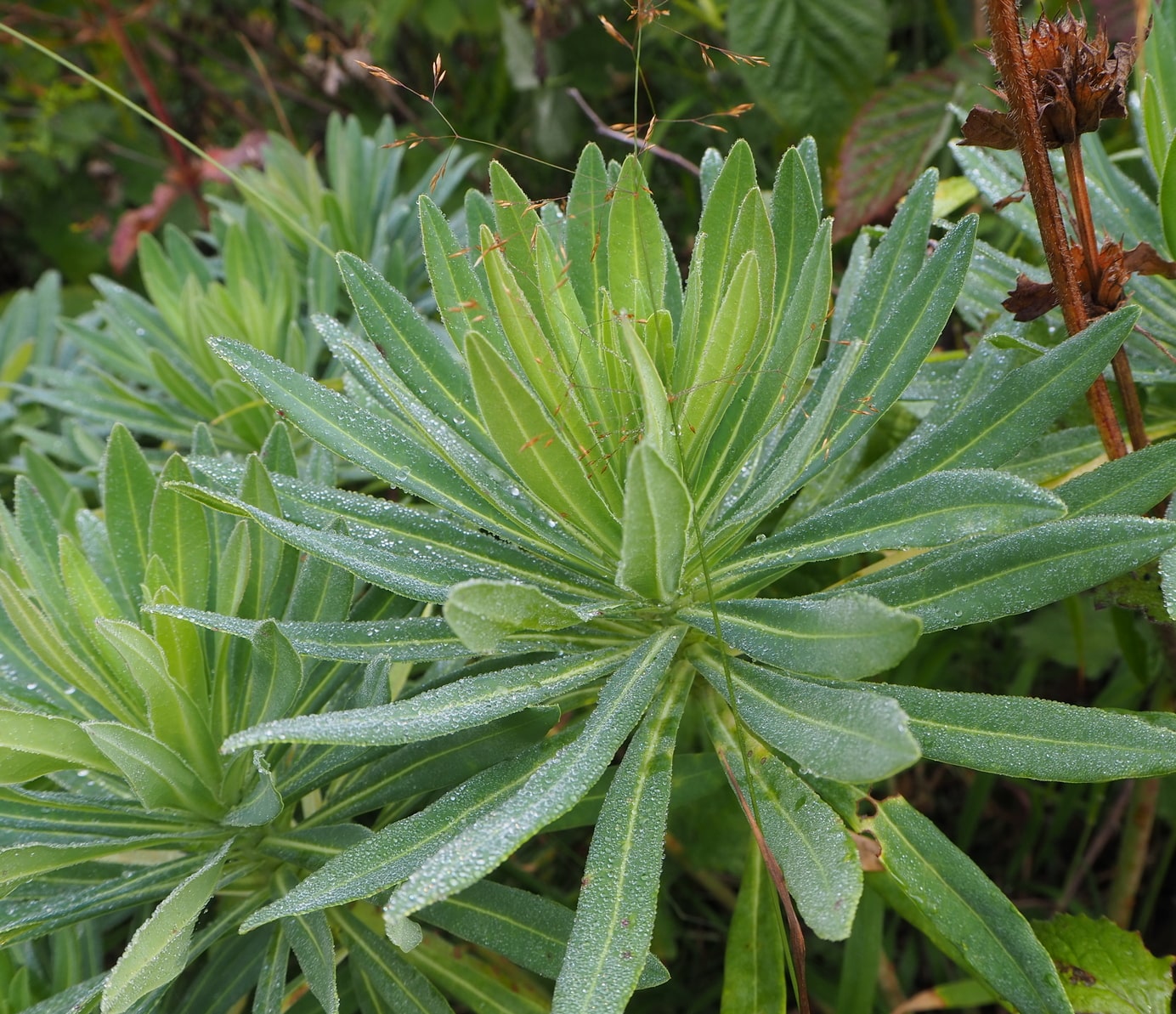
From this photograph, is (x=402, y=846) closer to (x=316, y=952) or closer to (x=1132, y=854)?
(x=316, y=952)

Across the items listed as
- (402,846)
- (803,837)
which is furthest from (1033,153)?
(402,846)

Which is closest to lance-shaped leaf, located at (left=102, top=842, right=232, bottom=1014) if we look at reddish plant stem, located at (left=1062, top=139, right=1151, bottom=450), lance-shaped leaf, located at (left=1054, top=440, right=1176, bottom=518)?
lance-shaped leaf, located at (left=1054, top=440, right=1176, bottom=518)

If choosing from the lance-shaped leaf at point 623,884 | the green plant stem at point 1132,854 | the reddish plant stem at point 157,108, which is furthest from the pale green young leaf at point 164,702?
the reddish plant stem at point 157,108

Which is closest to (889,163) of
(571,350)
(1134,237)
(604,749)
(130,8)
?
(1134,237)

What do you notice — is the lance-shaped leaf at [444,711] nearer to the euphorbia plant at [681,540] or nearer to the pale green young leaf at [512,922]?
the euphorbia plant at [681,540]

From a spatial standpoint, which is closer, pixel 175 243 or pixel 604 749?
pixel 604 749

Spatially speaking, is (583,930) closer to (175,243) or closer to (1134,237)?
(1134,237)
